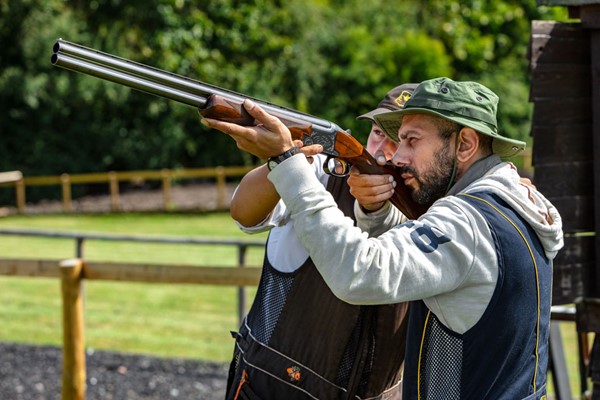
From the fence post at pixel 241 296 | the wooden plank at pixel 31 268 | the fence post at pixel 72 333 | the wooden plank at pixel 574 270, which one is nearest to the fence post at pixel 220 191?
the fence post at pixel 241 296

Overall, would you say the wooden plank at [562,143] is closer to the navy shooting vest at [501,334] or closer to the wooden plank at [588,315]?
the wooden plank at [588,315]

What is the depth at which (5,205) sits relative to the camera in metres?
27.7

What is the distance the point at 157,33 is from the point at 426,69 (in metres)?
7.13

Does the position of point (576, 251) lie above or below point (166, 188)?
below

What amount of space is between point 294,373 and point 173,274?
3.15 m

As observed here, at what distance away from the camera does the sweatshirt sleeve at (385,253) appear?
8.68ft

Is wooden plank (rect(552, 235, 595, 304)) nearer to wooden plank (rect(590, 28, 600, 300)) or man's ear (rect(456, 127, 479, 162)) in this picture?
wooden plank (rect(590, 28, 600, 300))

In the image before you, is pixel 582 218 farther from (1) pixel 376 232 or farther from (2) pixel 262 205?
(2) pixel 262 205

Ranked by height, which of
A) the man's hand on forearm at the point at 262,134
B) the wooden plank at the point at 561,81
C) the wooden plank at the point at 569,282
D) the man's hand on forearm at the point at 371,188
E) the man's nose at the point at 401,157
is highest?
the wooden plank at the point at 561,81

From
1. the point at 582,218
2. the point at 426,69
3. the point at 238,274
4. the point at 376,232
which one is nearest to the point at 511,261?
the point at 376,232

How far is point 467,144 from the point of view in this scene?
9.72 feet

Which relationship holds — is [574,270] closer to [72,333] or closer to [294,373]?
[294,373]

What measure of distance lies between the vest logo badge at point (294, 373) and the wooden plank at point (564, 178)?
1762mm

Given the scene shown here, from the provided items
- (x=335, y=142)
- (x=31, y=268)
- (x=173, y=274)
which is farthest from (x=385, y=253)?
(x=31, y=268)
